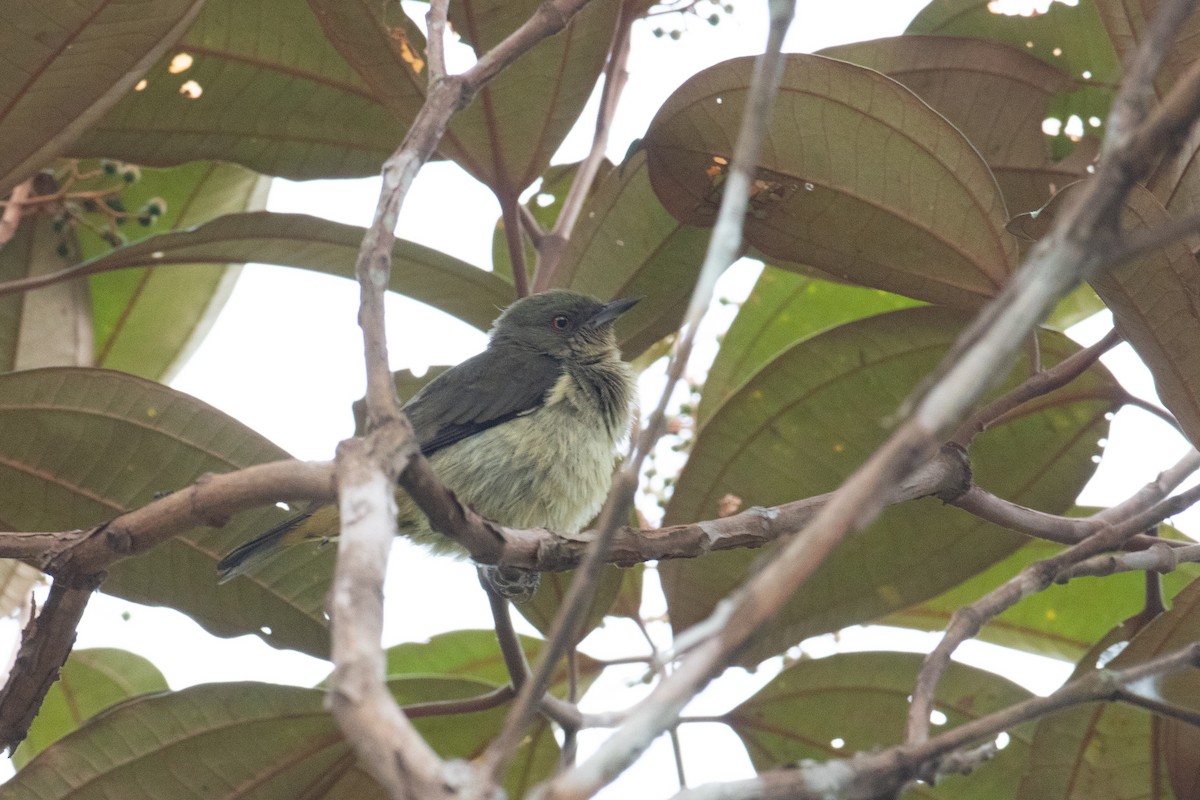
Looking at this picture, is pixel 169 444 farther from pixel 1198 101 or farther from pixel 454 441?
pixel 1198 101

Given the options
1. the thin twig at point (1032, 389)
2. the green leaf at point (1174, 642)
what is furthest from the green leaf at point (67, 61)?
the green leaf at point (1174, 642)

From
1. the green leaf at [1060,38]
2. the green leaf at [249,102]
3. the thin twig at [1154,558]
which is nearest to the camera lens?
the thin twig at [1154,558]

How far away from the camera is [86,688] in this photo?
3787 millimetres

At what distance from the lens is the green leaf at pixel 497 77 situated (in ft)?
9.80

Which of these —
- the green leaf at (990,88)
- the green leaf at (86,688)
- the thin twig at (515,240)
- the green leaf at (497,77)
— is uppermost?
the green leaf at (990,88)

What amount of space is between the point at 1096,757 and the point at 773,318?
5.40ft

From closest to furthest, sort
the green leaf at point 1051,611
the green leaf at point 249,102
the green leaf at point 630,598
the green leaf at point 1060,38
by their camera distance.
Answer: the green leaf at point 1060,38
the green leaf at point 249,102
the green leaf at point 630,598
the green leaf at point 1051,611

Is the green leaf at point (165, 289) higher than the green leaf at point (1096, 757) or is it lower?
higher

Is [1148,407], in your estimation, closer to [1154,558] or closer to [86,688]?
[1154,558]

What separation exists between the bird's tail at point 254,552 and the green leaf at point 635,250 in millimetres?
1004

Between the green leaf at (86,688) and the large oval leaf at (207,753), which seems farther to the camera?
the green leaf at (86,688)

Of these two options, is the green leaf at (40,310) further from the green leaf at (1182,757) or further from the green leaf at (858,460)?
the green leaf at (1182,757)

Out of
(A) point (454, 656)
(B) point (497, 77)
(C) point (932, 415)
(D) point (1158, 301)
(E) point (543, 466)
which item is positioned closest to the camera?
(C) point (932, 415)

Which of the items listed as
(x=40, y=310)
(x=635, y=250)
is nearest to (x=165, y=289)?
(x=40, y=310)
